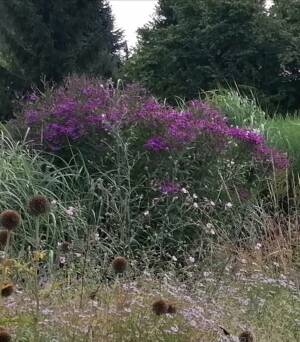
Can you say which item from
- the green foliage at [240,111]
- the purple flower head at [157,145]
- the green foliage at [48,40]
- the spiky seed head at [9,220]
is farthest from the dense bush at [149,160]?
the green foliage at [48,40]

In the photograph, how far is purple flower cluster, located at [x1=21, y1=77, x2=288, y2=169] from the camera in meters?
6.51

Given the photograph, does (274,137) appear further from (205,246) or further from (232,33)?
(232,33)

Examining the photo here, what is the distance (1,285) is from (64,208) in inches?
112

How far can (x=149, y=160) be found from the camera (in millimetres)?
6523

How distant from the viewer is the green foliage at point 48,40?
62.6 feet

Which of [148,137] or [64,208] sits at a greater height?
[148,137]

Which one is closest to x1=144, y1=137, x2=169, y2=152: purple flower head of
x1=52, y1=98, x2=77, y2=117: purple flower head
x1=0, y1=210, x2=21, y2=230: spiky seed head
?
x1=52, y1=98, x2=77, y2=117: purple flower head

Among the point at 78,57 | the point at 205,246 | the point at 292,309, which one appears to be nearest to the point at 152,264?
the point at 205,246

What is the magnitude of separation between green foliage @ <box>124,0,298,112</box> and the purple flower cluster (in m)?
12.5

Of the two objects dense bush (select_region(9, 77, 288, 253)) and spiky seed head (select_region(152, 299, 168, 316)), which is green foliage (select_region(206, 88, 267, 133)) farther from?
spiky seed head (select_region(152, 299, 168, 316))

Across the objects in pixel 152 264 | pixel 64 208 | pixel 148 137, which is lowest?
pixel 152 264

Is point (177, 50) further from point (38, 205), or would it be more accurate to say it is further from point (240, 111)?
point (38, 205)

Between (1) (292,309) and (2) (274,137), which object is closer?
(1) (292,309)

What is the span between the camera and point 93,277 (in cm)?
464
